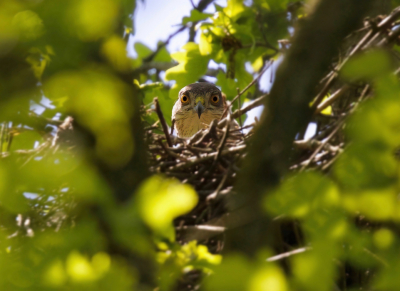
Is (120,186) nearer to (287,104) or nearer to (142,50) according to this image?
(287,104)

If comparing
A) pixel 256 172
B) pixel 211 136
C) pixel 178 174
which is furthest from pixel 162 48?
pixel 256 172

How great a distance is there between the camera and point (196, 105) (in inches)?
232

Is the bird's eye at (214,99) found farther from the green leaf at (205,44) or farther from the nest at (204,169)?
the nest at (204,169)

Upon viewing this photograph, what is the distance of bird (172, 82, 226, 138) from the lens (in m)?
5.95

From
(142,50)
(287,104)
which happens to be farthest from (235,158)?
(142,50)

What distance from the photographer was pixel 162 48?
6582 millimetres

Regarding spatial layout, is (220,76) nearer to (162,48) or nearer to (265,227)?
(162,48)

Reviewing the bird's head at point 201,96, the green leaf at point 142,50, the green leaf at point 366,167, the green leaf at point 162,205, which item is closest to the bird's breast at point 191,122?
the bird's head at point 201,96

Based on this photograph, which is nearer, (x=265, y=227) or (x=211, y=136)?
(x=265, y=227)

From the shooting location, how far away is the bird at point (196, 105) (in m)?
5.95

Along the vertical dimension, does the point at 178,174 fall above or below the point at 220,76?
below

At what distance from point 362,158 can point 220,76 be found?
3.37 meters

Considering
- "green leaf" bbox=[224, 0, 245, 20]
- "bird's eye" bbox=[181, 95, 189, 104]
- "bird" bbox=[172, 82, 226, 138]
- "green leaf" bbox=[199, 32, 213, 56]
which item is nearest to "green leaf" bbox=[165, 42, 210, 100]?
"green leaf" bbox=[199, 32, 213, 56]

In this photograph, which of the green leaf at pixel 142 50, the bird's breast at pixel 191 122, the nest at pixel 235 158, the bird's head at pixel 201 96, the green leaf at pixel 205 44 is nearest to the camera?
the nest at pixel 235 158
